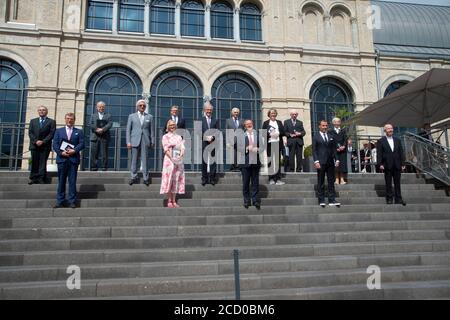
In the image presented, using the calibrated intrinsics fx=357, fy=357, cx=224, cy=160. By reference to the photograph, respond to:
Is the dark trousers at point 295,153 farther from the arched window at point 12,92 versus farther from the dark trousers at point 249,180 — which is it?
the arched window at point 12,92

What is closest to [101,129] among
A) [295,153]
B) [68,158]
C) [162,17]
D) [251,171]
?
[68,158]

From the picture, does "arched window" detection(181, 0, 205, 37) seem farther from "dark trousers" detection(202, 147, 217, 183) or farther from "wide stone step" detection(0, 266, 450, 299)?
"wide stone step" detection(0, 266, 450, 299)

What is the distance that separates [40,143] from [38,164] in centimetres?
52

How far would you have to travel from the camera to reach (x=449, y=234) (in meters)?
7.04

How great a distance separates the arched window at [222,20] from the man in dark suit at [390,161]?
12920 millimetres

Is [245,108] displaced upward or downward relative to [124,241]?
upward

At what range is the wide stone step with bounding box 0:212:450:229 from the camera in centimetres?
665

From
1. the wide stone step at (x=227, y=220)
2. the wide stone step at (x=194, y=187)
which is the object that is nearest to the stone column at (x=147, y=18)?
the wide stone step at (x=194, y=187)

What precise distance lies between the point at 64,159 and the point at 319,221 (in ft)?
17.9

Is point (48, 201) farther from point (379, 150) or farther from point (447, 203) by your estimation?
point (447, 203)

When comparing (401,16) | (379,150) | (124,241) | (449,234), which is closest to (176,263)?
(124,241)

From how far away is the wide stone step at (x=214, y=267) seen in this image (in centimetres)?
526

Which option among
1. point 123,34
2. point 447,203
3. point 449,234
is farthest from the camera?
point 123,34

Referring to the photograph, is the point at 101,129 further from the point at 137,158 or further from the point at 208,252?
the point at 208,252
